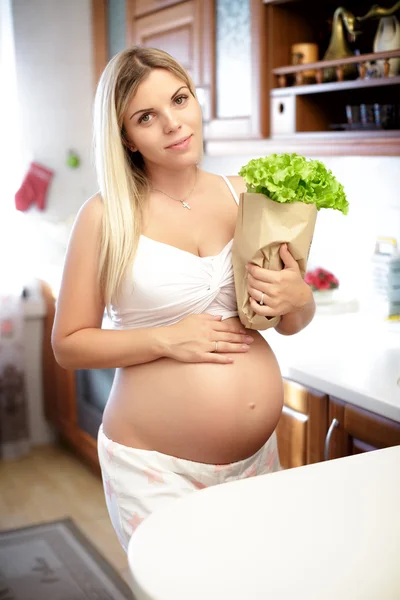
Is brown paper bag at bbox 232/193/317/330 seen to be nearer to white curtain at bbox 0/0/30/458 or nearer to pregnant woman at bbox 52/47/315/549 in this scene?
pregnant woman at bbox 52/47/315/549

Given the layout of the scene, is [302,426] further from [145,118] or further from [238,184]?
[145,118]

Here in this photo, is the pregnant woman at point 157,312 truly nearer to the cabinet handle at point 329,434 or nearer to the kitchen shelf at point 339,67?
the cabinet handle at point 329,434

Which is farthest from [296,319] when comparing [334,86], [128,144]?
[334,86]

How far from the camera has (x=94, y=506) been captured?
3.22 metres

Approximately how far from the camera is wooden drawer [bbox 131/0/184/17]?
272 cm

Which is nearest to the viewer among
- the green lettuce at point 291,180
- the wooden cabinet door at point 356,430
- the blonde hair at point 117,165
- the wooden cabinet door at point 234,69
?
the green lettuce at point 291,180

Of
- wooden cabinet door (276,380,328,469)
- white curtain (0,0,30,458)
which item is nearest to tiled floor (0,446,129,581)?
white curtain (0,0,30,458)

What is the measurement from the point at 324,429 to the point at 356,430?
0.15 meters

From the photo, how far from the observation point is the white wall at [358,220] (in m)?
2.55

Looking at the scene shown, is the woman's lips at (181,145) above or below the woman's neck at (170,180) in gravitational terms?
above

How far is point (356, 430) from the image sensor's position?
1.80m

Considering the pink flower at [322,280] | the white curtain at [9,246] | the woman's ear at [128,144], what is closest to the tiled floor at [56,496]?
the white curtain at [9,246]

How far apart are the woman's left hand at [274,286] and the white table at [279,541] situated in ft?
1.40

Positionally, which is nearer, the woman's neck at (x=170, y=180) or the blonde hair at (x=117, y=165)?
the blonde hair at (x=117, y=165)
